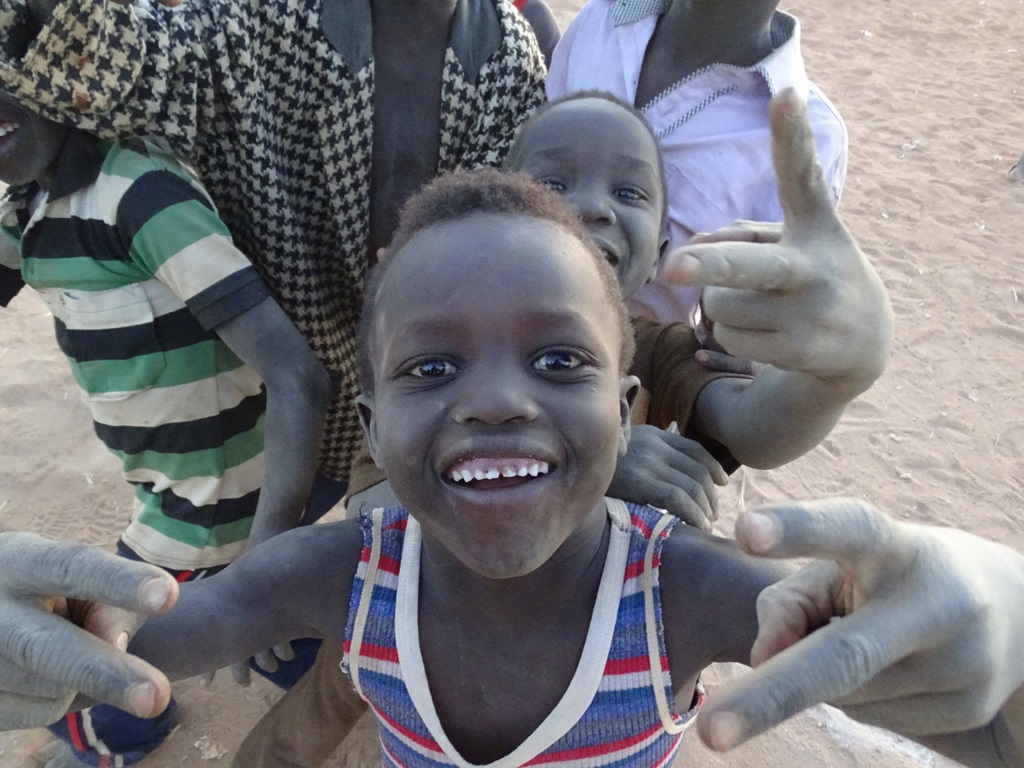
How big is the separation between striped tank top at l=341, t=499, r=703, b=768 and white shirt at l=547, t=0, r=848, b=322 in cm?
68

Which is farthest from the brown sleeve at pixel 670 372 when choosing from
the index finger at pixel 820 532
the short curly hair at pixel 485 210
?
the index finger at pixel 820 532

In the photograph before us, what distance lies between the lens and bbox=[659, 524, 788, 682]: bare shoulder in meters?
1.15

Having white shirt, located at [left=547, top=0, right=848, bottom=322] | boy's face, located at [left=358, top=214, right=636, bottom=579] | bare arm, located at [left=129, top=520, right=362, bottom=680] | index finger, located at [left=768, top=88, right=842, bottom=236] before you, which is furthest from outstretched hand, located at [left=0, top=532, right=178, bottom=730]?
white shirt, located at [left=547, top=0, right=848, bottom=322]

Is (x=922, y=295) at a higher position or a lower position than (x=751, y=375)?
lower

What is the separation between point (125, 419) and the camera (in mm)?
1711

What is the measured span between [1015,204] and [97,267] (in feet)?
19.1

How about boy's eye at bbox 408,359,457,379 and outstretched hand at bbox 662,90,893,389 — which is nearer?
outstretched hand at bbox 662,90,893,389

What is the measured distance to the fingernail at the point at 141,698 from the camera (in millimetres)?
861

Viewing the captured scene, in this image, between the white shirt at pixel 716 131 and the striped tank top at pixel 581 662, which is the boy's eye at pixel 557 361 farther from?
the white shirt at pixel 716 131

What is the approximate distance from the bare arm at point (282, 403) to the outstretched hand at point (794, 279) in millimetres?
826

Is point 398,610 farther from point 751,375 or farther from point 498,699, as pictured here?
point 751,375

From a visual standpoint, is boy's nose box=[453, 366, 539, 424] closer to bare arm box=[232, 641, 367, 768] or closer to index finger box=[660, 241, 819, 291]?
index finger box=[660, 241, 819, 291]

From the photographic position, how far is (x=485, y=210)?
1.17 metres

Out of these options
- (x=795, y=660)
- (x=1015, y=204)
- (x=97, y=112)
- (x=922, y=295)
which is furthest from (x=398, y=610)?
(x=1015, y=204)
